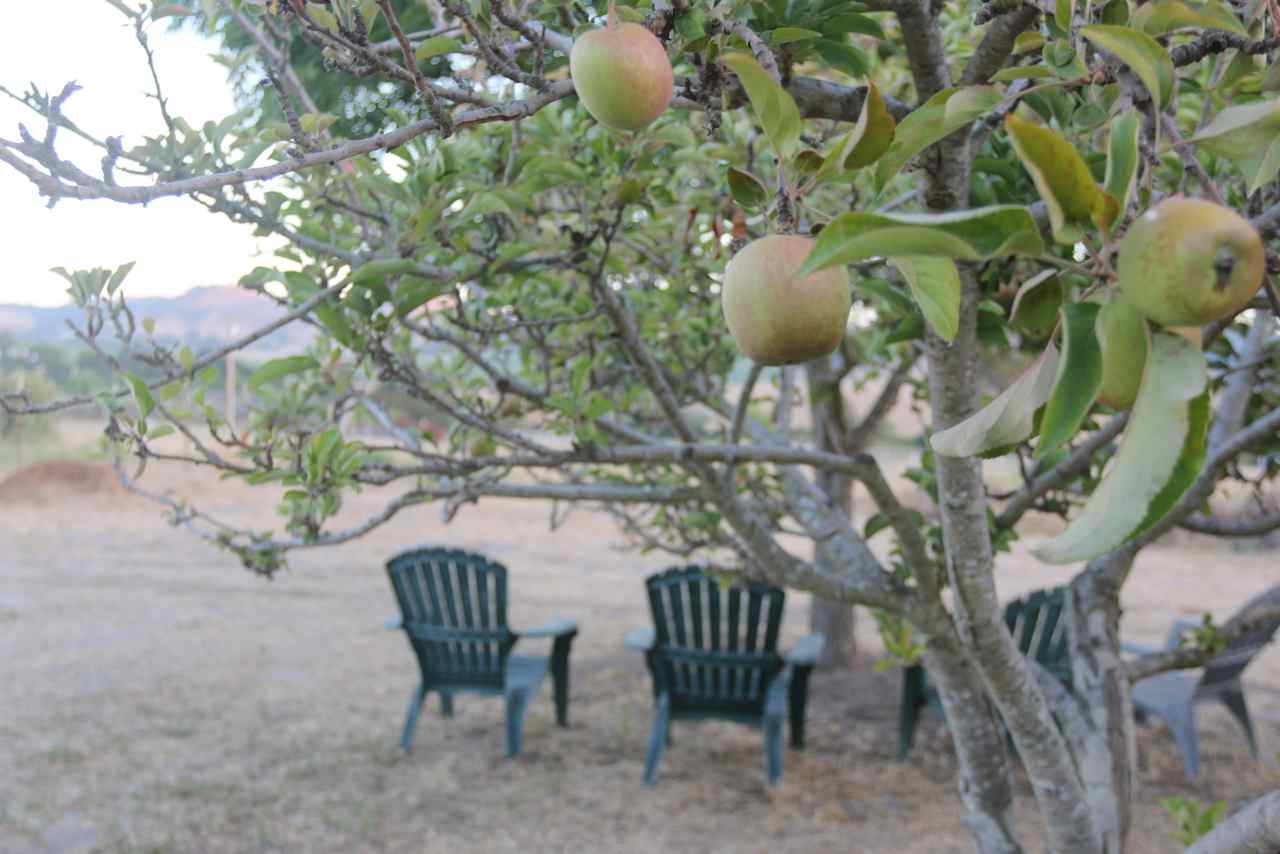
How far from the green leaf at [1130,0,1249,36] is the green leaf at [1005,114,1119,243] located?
23cm

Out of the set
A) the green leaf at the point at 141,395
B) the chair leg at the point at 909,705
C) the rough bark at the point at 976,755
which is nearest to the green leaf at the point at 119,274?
the green leaf at the point at 141,395

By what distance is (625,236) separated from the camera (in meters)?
2.81

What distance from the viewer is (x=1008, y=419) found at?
0.70 m

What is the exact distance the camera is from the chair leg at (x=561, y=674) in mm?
5250

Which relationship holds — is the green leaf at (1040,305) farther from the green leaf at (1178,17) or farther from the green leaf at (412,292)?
the green leaf at (412,292)

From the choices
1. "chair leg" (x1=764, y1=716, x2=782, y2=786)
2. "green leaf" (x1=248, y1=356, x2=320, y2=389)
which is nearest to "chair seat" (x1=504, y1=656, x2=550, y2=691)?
"chair leg" (x1=764, y1=716, x2=782, y2=786)

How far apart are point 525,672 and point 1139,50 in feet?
16.0

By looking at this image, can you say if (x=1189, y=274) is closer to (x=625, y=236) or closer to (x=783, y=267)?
(x=783, y=267)

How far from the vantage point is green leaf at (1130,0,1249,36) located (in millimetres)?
765

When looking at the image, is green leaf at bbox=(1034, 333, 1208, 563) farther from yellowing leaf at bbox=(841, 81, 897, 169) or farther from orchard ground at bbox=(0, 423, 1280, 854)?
orchard ground at bbox=(0, 423, 1280, 854)

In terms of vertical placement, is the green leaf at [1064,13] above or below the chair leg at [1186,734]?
above

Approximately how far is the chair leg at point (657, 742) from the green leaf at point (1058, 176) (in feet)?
13.9

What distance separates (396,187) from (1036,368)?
1.26 m

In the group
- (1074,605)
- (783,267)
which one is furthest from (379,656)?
(783,267)
